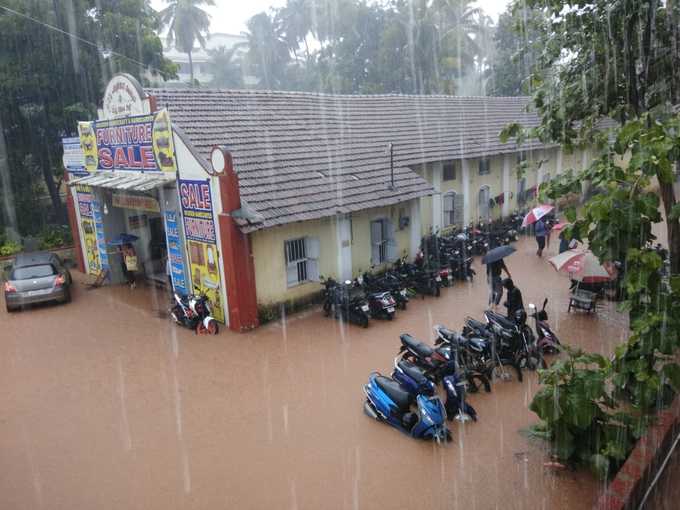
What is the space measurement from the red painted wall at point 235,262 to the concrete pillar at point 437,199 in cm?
908

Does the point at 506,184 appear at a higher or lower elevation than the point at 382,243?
higher

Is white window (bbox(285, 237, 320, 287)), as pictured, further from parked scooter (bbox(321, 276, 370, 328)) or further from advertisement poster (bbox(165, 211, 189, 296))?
advertisement poster (bbox(165, 211, 189, 296))

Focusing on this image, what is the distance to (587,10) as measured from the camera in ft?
27.9

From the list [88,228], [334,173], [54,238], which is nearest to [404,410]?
[334,173]

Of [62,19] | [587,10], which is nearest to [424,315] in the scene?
[587,10]

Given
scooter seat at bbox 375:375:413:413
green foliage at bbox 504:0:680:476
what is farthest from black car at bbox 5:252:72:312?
green foliage at bbox 504:0:680:476

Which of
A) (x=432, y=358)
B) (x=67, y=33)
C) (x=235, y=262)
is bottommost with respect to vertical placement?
(x=432, y=358)

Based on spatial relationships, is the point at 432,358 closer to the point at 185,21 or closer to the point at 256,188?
the point at 256,188

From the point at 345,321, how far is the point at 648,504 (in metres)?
7.28

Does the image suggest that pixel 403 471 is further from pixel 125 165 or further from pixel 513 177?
pixel 513 177

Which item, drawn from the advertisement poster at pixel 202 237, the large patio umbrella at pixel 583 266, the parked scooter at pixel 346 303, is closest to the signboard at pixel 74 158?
the advertisement poster at pixel 202 237

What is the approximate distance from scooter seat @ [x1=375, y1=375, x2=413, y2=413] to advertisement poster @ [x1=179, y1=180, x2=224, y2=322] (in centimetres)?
537

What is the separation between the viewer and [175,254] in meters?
13.4

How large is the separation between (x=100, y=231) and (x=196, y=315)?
6373 mm
